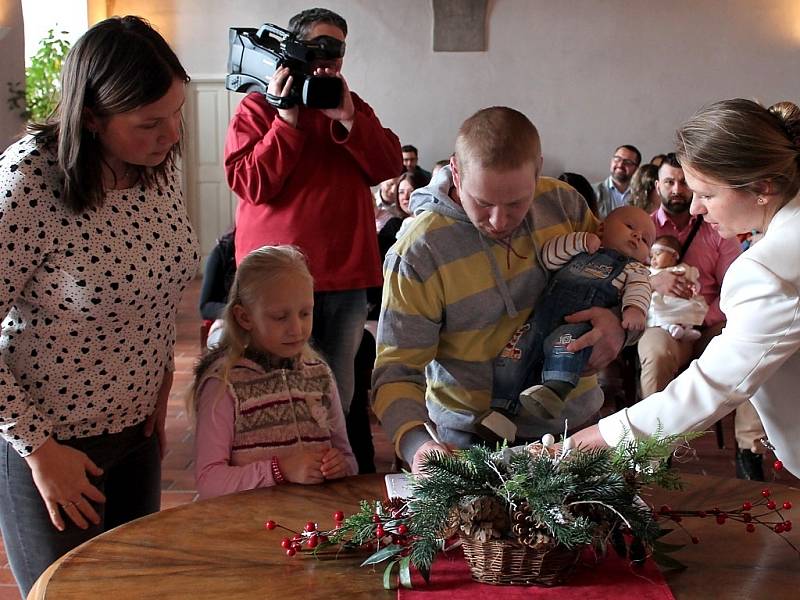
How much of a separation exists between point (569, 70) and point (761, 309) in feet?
32.1

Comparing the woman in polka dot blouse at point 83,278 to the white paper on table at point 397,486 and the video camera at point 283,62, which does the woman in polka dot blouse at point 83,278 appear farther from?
the video camera at point 283,62

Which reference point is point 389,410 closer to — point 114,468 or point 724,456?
point 114,468

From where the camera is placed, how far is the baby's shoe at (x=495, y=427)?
198 centimetres

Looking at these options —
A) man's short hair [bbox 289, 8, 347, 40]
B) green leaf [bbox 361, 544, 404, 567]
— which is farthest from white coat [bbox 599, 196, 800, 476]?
man's short hair [bbox 289, 8, 347, 40]

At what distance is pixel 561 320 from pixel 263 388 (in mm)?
626

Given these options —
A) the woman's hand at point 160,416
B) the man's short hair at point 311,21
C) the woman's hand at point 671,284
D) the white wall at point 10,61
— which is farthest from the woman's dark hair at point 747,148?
the white wall at point 10,61

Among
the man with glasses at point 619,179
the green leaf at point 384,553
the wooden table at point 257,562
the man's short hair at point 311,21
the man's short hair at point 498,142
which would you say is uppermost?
the man's short hair at point 311,21

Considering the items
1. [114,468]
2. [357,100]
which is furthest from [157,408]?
[357,100]

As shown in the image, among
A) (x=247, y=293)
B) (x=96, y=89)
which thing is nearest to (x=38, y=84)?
(x=247, y=293)

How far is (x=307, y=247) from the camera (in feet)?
10.5

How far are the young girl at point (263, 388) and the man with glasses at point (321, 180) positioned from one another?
89 centimetres

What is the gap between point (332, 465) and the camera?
75.2 inches

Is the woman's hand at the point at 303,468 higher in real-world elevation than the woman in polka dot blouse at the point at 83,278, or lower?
lower

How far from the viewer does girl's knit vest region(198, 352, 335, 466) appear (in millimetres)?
2078
